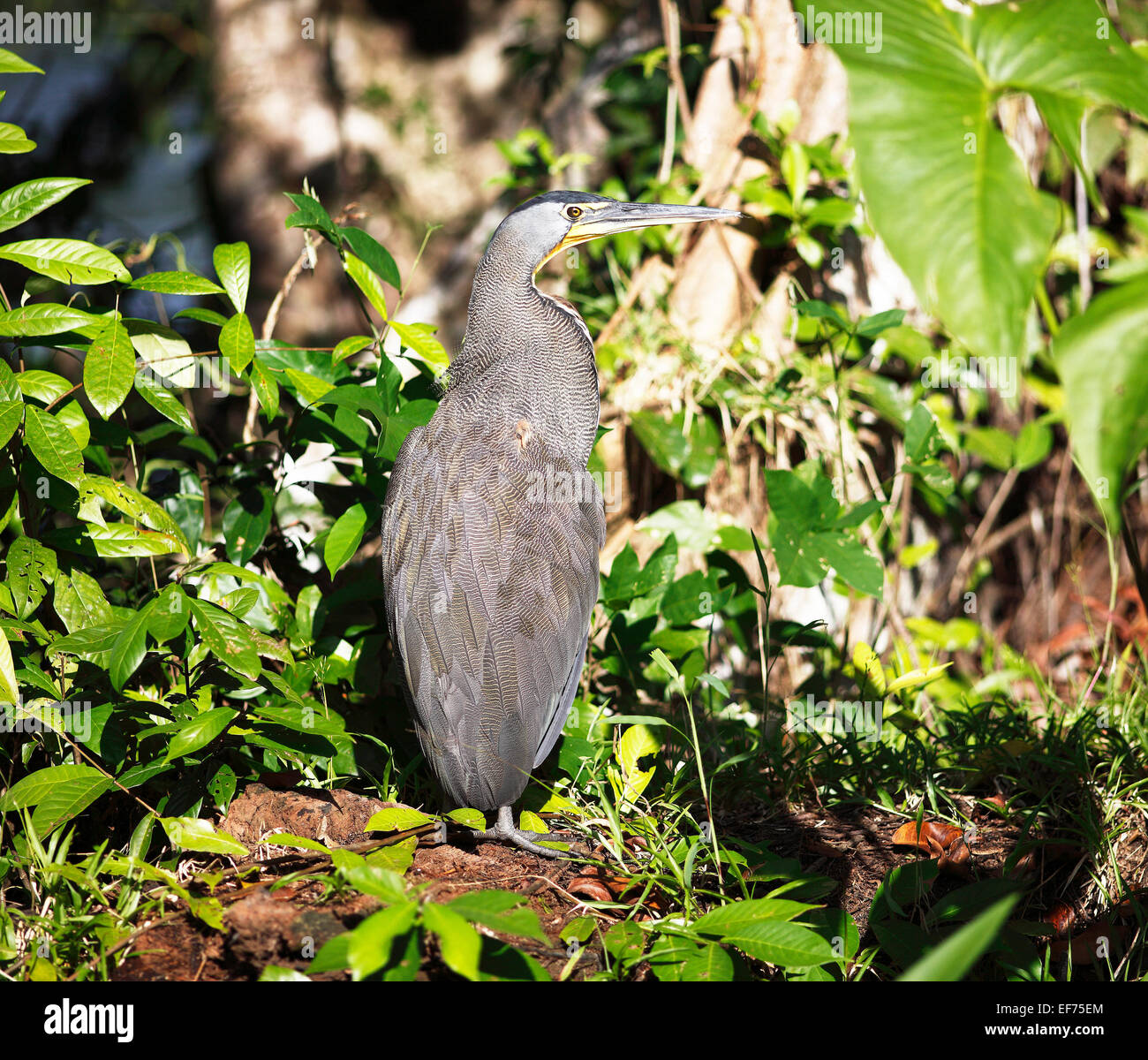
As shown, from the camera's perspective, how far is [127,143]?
259 inches

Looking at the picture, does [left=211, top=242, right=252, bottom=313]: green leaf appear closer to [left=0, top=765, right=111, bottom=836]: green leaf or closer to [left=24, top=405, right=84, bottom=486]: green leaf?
[left=24, top=405, right=84, bottom=486]: green leaf

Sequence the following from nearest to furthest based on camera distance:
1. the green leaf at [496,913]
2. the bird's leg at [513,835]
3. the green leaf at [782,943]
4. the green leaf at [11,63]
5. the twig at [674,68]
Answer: the green leaf at [496,913] → the green leaf at [782,943] → the green leaf at [11,63] → the bird's leg at [513,835] → the twig at [674,68]

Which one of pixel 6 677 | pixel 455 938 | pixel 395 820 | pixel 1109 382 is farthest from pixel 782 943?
pixel 6 677

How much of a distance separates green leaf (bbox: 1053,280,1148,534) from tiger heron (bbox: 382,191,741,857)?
61.5 inches

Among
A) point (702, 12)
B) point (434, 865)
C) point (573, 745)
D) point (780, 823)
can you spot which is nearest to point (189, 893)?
point (434, 865)

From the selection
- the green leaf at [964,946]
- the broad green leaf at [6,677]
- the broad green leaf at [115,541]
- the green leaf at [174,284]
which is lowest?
the green leaf at [964,946]

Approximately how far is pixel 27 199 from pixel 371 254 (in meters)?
0.79

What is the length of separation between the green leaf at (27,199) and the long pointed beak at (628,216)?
4.19 feet

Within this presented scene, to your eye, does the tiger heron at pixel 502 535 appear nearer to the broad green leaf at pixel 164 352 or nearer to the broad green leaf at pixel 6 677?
the broad green leaf at pixel 164 352

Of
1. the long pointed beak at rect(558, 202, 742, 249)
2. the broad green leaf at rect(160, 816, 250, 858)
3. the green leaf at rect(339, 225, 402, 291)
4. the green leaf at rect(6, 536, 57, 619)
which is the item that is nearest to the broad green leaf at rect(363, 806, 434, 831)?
the broad green leaf at rect(160, 816, 250, 858)

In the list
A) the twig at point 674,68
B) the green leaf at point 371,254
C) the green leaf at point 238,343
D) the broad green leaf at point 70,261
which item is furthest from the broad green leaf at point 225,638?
the twig at point 674,68

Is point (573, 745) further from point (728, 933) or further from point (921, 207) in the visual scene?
point (921, 207)

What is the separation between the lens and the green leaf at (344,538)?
234cm

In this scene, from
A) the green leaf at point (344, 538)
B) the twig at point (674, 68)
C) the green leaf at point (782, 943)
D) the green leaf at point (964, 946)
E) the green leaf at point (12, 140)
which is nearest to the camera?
the green leaf at point (964, 946)
